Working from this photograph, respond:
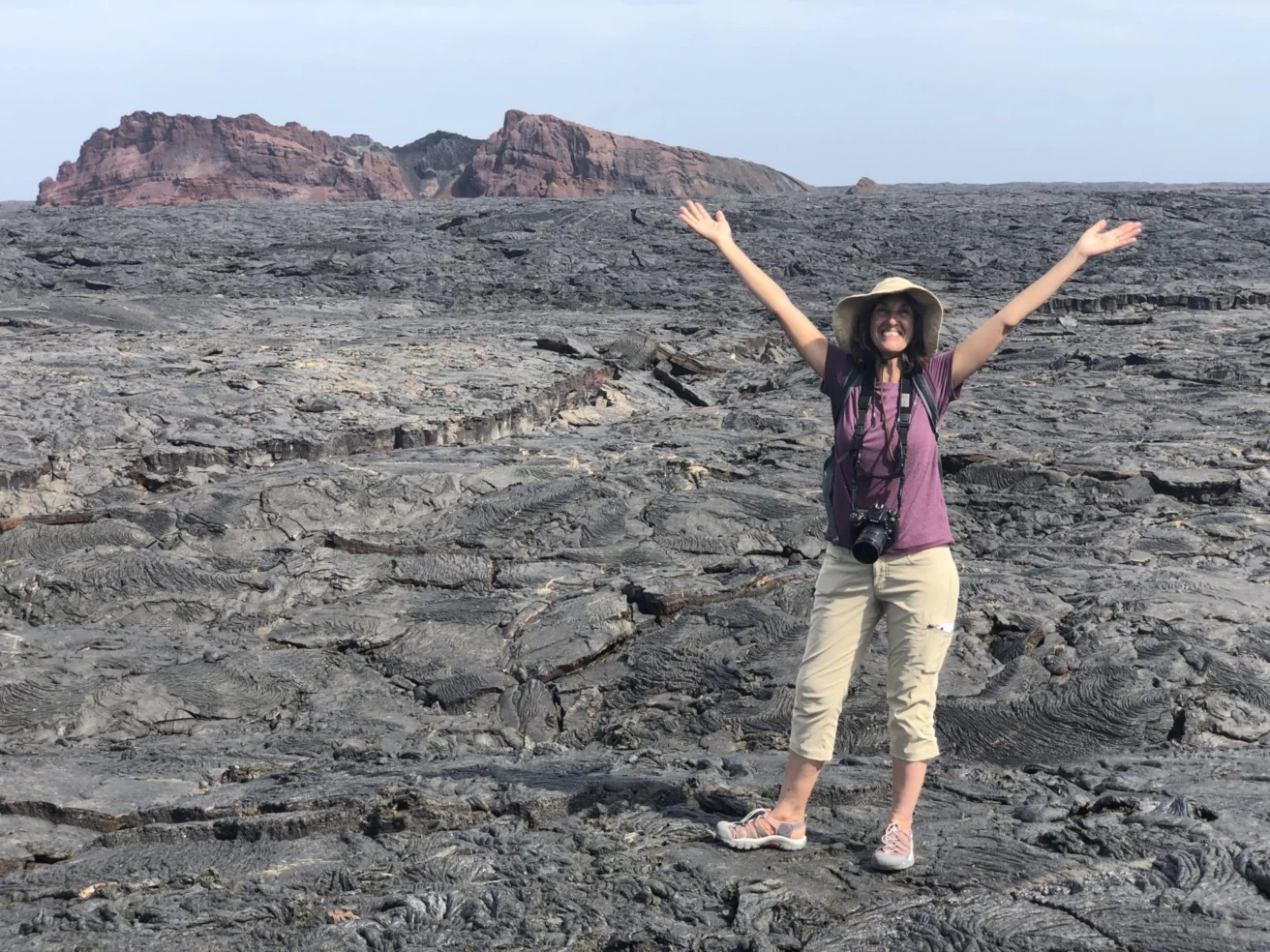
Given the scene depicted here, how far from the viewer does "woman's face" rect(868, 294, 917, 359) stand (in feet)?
9.80

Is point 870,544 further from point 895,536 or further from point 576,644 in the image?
point 576,644

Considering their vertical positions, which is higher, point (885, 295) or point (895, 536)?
point (885, 295)

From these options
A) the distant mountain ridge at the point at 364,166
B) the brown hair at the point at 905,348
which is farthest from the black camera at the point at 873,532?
the distant mountain ridge at the point at 364,166

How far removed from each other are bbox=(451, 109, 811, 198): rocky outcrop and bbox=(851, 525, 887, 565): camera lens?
34.7 metres

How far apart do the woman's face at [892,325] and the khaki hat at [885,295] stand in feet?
0.08

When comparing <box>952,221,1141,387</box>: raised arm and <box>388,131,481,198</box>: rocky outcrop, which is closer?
<box>952,221,1141,387</box>: raised arm

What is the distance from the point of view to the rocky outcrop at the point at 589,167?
36969 millimetres

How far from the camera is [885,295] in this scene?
299 cm

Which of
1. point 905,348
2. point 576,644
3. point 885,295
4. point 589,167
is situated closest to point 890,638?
point 905,348

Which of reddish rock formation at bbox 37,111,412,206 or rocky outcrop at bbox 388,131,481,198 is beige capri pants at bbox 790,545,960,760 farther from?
rocky outcrop at bbox 388,131,481,198

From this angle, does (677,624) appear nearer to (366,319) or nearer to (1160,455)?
(1160,455)

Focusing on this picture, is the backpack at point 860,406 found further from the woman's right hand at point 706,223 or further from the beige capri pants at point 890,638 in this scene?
the woman's right hand at point 706,223

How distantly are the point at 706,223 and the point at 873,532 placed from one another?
1.06 metres

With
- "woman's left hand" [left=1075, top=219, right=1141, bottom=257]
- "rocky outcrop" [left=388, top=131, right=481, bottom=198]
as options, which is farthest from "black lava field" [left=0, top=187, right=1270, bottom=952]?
"rocky outcrop" [left=388, top=131, right=481, bottom=198]
